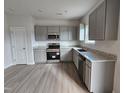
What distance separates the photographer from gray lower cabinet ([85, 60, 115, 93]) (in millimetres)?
2100

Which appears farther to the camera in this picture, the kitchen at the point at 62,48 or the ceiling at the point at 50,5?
the ceiling at the point at 50,5

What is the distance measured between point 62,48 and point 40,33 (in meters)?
1.70

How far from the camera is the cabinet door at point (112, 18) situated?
6.37ft

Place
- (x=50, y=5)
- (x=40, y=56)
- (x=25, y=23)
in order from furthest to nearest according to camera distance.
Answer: (x=40, y=56) → (x=25, y=23) → (x=50, y=5)

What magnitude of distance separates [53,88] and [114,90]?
1.67 meters

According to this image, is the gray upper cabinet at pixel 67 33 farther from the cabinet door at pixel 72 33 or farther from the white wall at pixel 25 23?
the white wall at pixel 25 23

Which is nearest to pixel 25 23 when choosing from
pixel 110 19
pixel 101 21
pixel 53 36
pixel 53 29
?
pixel 53 29

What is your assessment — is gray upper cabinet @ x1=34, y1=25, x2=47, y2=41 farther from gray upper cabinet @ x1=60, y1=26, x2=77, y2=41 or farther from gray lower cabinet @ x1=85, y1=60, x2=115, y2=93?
gray lower cabinet @ x1=85, y1=60, x2=115, y2=93

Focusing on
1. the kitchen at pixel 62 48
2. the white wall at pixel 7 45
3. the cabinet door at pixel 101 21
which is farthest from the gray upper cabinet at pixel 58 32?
the cabinet door at pixel 101 21

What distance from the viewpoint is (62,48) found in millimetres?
5004

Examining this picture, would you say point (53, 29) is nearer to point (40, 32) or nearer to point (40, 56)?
point (40, 32)

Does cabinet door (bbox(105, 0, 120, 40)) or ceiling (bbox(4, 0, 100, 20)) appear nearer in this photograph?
cabinet door (bbox(105, 0, 120, 40))

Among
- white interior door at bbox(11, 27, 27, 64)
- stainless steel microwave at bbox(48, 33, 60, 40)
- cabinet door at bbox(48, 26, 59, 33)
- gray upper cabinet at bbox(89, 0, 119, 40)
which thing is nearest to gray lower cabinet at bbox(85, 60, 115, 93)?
gray upper cabinet at bbox(89, 0, 119, 40)
